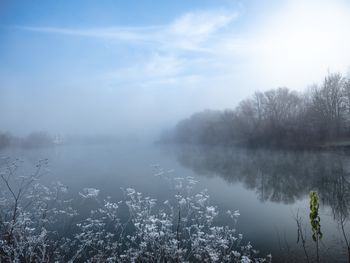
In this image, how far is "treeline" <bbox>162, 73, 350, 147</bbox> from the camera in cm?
5147

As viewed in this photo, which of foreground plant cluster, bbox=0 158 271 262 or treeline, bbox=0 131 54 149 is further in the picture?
treeline, bbox=0 131 54 149

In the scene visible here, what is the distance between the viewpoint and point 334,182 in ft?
78.8

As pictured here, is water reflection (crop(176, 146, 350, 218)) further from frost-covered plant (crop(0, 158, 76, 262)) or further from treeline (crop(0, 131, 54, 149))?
treeline (crop(0, 131, 54, 149))

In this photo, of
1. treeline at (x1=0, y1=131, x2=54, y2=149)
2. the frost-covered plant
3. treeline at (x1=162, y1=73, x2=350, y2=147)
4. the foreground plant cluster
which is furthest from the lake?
treeline at (x1=0, y1=131, x2=54, y2=149)

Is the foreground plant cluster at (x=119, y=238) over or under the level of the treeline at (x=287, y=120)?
under

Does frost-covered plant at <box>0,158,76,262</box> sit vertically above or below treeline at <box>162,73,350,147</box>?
below

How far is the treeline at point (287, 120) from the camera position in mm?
51469

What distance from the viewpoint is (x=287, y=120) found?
2363 inches

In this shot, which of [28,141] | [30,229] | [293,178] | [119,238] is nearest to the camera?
[30,229]

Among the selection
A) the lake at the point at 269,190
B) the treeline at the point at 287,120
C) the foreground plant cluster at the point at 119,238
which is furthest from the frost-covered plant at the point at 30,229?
the treeline at the point at 287,120

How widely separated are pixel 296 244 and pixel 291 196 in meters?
9.09

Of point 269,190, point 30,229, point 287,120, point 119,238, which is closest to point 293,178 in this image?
point 269,190

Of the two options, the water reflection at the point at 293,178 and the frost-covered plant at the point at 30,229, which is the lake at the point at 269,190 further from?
A: the frost-covered plant at the point at 30,229

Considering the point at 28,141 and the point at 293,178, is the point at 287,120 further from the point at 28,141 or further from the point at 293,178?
the point at 28,141
